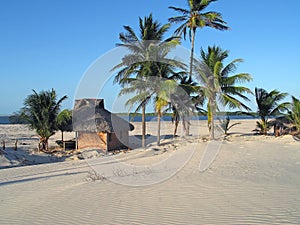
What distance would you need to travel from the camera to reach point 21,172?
10.9 metres

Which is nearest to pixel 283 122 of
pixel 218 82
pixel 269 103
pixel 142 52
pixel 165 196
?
pixel 269 103

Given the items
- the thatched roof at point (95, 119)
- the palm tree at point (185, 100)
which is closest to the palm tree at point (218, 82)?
the palm tree at point (185, 100)

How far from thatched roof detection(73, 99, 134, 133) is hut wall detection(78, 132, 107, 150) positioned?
1.77 feet

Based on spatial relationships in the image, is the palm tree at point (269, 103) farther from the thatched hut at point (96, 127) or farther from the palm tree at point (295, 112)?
the thatched hut at point (96, 127)

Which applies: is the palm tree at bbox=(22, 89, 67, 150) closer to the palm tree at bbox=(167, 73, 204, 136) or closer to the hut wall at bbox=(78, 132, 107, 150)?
the hut wall at bbox=(78, 132, 107, 150)

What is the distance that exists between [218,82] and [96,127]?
8982 mm

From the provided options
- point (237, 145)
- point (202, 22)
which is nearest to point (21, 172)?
point (237, 145)

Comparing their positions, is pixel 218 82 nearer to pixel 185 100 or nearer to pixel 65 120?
pixel 185 100

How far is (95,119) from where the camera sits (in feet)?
60.9

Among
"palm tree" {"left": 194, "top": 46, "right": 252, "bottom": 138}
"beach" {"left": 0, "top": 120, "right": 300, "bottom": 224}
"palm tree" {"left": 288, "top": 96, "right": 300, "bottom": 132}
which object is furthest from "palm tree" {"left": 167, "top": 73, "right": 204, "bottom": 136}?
"beach" {"left": 0, "top": 120, "right": 300, "bottom": 224}

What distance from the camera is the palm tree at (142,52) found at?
17750mm

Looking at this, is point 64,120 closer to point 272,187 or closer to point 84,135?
point 84,135

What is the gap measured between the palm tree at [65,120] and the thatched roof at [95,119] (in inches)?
24.5

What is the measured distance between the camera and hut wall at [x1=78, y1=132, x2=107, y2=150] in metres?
18.6
